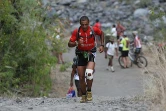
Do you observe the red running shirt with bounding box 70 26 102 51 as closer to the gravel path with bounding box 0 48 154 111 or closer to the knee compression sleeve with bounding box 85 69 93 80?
the knee compression sleeve with bounding box 85 69 93 80

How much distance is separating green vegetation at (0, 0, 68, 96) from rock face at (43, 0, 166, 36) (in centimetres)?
1822

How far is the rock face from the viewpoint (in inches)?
1447

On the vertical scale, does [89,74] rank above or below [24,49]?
below

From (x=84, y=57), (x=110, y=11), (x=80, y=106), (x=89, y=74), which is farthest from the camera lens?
(x=110, y=11)

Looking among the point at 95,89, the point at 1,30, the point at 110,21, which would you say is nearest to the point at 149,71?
the point at 1,30

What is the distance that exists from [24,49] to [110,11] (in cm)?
2707

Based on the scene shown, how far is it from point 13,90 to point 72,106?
265 inches

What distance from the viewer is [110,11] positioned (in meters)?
42.1

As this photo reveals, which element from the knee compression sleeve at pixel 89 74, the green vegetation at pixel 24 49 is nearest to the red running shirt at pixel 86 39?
the knee compression sleeve at pixel 89 74

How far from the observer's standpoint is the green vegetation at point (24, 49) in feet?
49.3

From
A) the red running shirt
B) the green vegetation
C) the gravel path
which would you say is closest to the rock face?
the gravel path

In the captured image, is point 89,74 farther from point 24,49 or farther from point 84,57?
point 24,49

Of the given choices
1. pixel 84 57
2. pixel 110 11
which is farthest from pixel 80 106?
pixel 110 11

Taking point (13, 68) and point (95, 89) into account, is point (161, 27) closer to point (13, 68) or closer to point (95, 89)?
point (95, 89)
